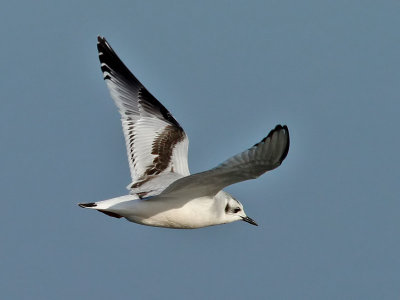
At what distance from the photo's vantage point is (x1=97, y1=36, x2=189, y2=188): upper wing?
11.1m

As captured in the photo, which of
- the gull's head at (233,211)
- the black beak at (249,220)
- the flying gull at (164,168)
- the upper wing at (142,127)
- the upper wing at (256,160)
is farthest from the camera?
the upper wing at (142,127)

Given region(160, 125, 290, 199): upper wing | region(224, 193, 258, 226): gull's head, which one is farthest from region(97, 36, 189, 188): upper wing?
region(160, 125, 290, 199): upper wing

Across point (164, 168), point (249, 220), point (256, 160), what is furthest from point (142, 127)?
point (256, 160)

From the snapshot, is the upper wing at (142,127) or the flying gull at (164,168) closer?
the flying gull at (164,168)

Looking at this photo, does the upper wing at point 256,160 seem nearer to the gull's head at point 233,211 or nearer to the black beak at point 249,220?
the gull's head at point 233,211

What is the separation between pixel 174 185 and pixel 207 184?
1.12 ft

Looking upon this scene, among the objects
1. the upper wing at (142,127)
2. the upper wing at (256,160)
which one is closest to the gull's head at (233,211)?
the upper wing at (142,127)

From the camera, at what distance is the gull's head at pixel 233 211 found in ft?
34.0

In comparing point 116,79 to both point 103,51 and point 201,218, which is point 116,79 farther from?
point 201,218

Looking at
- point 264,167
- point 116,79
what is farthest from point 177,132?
point 264,167

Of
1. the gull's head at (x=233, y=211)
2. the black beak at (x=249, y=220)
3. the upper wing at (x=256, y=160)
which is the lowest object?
the black beak at (x=249, y=220)

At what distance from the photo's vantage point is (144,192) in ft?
33.3

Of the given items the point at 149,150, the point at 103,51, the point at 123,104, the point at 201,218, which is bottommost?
the point at 201,218

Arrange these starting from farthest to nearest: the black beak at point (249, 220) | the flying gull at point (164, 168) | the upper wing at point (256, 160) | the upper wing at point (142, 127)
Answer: the upper wing at point (142, 127) < the black beak at point (249, 220) < the flying gull at point (164, 168) < the upper wing at point (256, 160)
